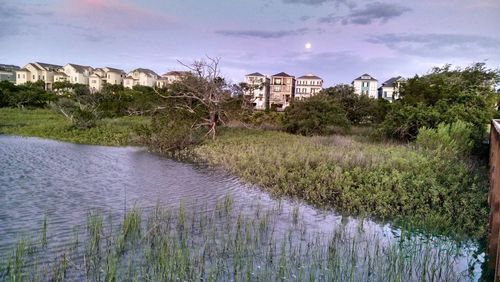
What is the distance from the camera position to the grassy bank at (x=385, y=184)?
10.0 meters

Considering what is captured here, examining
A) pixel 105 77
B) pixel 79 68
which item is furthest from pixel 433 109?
pixel 79 68

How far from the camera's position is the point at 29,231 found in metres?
7.78

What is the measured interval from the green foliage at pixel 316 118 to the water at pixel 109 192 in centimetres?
1376

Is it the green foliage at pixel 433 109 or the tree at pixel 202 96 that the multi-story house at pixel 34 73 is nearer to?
the tree at pixel 202 96

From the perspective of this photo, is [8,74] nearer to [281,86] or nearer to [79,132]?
[281,86]

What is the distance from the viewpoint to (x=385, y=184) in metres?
11.5

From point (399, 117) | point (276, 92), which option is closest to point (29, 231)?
point (399, 117)

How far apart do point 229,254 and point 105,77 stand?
9320 cm

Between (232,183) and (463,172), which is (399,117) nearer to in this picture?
(463,172)

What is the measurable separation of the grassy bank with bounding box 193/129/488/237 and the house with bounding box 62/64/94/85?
278 feet

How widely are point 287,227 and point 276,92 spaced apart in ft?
247

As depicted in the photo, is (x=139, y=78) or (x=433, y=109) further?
(x=139, y=78)

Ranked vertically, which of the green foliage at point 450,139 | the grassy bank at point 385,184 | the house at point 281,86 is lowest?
the grassy bank at point 385,184

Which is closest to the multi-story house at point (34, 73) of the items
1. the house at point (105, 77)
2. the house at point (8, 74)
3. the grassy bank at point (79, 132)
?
the house at point (8, 74)
